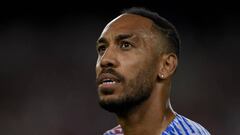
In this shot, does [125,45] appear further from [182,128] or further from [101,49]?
[182,128]

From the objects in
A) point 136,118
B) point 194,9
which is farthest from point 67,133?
point 136,118

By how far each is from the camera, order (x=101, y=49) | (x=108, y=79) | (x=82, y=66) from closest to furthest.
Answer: (x=108, y=79) → (x=101, y=49) → (x=82, y=66)

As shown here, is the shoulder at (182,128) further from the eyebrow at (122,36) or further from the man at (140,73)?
the eyebrow at (122,36)

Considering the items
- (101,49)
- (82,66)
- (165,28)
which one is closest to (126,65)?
(101,49)

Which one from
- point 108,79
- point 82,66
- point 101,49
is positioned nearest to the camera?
point 108,79

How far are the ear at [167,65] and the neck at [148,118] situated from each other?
0.22 feet

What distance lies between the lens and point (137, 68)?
176 centimetres

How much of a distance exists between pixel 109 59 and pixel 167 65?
0.27 metres

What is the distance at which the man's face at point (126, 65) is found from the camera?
1.73 meters

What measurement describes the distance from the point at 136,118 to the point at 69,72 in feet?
11.5

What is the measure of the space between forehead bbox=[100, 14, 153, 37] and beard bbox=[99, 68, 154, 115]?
168 millimetres

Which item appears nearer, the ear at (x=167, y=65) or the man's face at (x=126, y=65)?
the man's face at (x=126, y=65)

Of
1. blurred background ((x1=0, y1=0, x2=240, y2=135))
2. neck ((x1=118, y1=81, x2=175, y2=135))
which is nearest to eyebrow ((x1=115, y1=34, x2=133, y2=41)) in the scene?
neck ((x1=118, y1=81, x2=175, y2=135))

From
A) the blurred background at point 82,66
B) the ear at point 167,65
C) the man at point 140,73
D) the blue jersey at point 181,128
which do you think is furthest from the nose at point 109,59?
the blurred background at point 82,66
